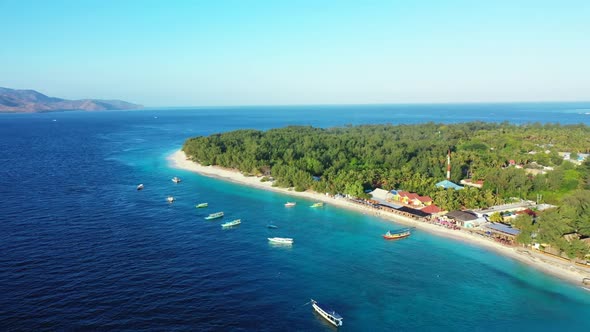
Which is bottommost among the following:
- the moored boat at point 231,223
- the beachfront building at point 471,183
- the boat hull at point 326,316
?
the boat hull at point 326,316

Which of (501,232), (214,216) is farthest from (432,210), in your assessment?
(214,216)

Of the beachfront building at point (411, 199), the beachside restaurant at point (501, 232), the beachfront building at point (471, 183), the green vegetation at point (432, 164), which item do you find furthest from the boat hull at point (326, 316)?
the beachfront building at point (471, 183)

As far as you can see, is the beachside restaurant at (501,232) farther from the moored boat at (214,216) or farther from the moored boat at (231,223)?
the moored boat at (214,216)

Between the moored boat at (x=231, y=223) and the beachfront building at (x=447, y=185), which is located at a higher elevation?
the beachfront building at (x=447, y=185)

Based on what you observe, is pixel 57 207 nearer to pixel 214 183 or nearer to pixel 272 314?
pixel 214 183

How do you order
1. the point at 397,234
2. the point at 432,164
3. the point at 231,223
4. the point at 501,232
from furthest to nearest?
the point at 432,164, the point at 231,223, the point at 397,234, the point at 501,232

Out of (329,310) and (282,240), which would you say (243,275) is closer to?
(282,240)
